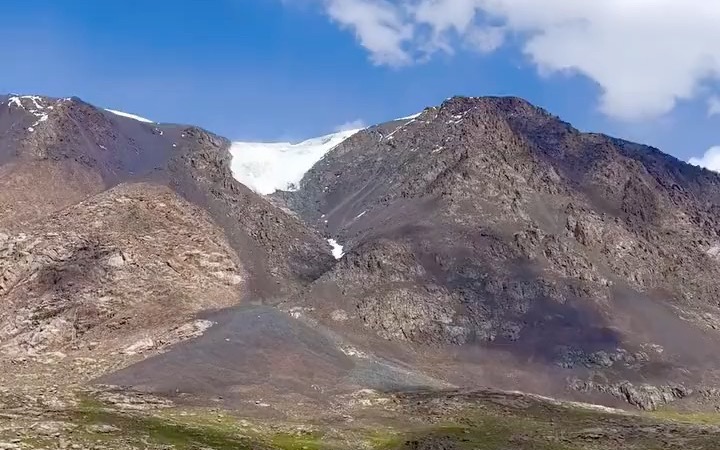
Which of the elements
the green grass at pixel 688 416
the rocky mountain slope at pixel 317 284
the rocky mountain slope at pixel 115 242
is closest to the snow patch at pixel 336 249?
the rocky mountain slope at pixel 317 284

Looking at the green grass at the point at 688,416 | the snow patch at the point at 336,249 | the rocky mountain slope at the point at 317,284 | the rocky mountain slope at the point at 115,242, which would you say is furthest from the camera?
the snow patch at the point at 336,249

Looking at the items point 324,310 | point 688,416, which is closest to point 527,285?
point 688,416

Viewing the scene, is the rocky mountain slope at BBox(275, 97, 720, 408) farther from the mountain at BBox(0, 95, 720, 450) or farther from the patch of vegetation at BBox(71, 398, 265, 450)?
the patch of vegetation at BBox(71, 398, 265, 450)

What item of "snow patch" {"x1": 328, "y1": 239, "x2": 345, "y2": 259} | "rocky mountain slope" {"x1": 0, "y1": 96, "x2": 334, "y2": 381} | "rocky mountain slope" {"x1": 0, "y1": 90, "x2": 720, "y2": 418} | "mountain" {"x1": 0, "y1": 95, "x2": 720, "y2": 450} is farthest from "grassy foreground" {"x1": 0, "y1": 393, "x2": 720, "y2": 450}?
"snow patch" {"x1": 328, "y1": 239, "x2": 345, "y2": 259}

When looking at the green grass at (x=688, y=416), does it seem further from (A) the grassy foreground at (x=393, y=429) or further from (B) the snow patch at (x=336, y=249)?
(B) the snow patch at (x=336, y=249)

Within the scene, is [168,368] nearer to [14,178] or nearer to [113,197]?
[113,197]

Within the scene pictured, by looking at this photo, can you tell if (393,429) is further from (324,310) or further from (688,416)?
(688,416)

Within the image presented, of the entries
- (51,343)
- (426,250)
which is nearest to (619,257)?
(426,250)
